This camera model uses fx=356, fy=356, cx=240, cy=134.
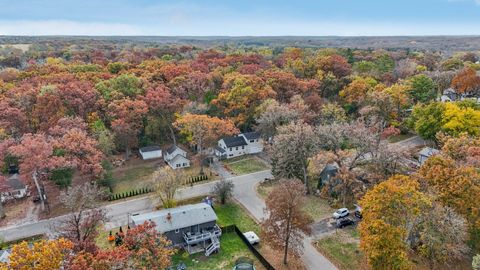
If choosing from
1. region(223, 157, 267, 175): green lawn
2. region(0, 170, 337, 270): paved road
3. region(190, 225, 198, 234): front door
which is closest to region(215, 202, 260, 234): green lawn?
region(0, 170, 337, 270): paved road

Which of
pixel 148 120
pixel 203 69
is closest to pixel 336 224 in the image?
pixel 148 120

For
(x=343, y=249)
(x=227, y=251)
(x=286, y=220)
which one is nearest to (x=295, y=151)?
(x=343, y=249)

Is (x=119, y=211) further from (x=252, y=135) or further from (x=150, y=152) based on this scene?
(x=252, y=135)

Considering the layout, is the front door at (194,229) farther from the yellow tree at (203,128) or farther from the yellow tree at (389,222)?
the yellow tree at (203,128)

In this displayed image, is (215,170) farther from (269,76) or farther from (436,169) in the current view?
(436,169)

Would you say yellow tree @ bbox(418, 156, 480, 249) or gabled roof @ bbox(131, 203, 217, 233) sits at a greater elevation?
yellow tree @ bbox(418, 156, 480, 249)

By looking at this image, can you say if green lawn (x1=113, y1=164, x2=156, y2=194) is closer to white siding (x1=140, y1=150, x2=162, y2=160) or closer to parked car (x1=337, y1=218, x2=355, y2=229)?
white siding (x1=140, y1=150, x2=162, y2=160)

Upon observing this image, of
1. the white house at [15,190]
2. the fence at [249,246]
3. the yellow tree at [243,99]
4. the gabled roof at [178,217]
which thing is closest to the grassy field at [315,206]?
the fence at [249,246]
